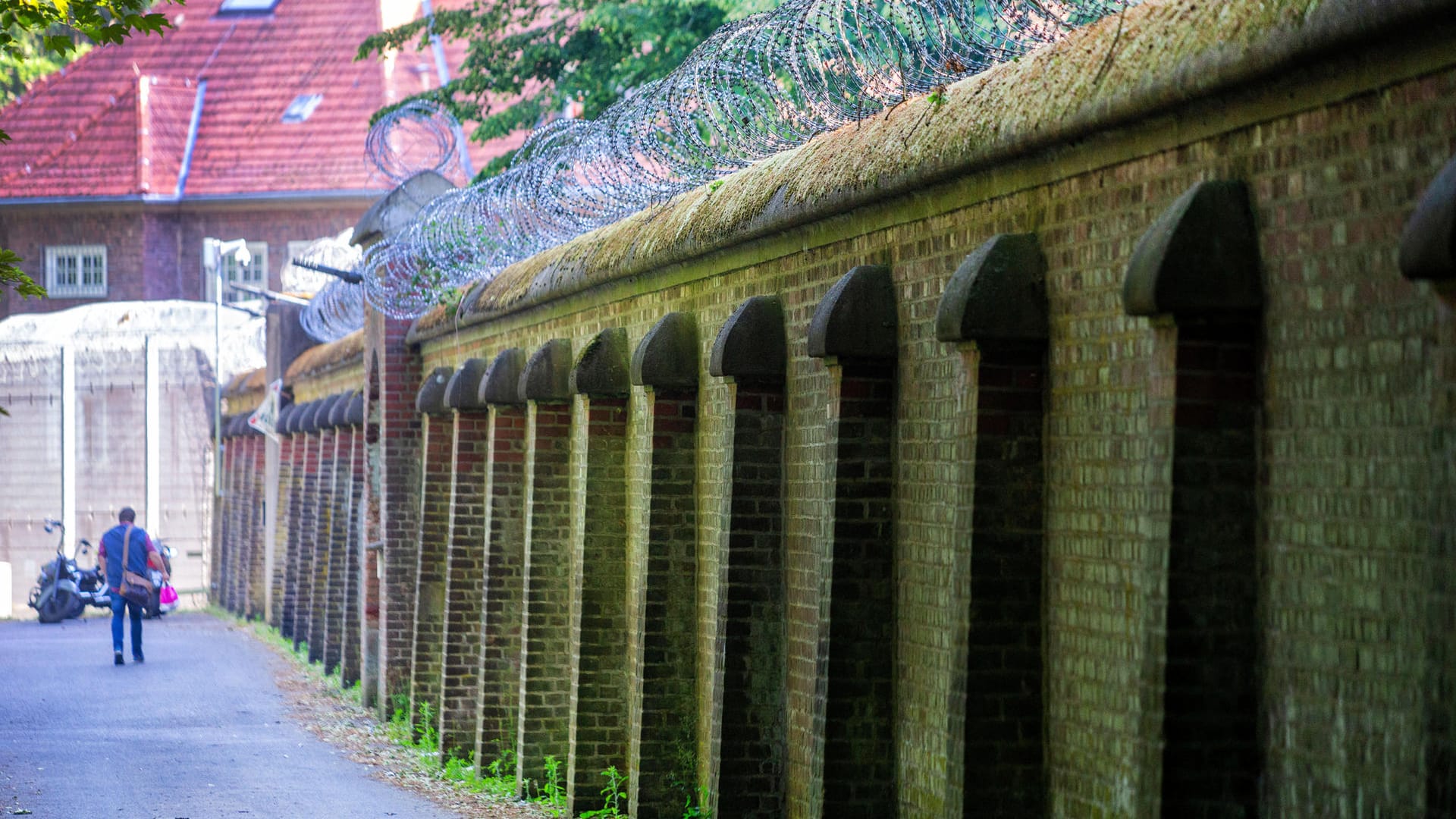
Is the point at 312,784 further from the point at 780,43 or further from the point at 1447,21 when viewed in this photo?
the point at 1447,21

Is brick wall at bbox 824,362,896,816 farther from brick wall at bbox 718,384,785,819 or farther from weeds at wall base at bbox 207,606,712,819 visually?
weeds at wall base at bbox 207,606,712,819

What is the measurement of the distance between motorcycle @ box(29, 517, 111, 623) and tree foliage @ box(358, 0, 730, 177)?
10925 mm

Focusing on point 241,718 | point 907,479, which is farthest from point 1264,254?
point 241,718

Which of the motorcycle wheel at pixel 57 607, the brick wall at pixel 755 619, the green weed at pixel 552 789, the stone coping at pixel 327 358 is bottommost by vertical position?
the motorcycle wheel at pixel 57 607

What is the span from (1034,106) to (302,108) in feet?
130

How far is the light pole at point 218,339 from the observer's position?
31625 millimetres

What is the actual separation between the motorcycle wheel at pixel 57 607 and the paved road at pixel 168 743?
5595 millimetres

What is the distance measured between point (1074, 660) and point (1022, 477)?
0.62 m

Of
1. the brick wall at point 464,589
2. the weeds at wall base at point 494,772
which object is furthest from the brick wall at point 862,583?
the brick wall at point 464,589

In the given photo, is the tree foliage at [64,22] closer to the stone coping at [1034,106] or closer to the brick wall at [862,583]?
the stone coping at [1034,106]

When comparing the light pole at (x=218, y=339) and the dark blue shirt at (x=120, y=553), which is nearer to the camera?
the dark blue shirt at (x=120, y=553)

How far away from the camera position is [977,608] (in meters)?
6.52

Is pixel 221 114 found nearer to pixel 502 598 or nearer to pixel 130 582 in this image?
pixel 130 582

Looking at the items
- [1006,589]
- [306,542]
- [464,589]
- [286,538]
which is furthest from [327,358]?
[1006,589]
